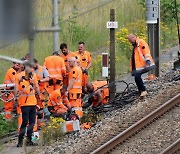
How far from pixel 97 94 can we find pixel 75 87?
3.29 feet

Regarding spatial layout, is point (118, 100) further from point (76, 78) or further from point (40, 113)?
point (40, 113)

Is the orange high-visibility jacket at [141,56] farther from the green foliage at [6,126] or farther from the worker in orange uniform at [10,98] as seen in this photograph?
the green foliage at [6,126]

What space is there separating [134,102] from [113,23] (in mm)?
2286

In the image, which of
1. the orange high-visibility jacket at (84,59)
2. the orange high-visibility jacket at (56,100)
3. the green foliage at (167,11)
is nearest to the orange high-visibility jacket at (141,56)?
the orange high-visibility jacket at (56,100)

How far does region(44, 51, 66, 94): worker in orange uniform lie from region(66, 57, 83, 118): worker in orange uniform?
36 centimetres

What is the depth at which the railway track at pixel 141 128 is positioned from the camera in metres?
9.27

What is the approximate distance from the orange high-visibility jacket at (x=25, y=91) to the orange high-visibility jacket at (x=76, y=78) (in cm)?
158

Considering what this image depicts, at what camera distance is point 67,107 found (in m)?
12.5

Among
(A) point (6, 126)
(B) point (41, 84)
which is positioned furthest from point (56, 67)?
(A) point (6, 126)

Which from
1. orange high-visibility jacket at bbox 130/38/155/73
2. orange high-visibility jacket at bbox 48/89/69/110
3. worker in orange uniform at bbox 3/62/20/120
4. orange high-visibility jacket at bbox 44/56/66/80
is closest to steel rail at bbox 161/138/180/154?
orange high-visibility jacket at bbox 130/38/155/73

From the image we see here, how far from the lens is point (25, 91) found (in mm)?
10977

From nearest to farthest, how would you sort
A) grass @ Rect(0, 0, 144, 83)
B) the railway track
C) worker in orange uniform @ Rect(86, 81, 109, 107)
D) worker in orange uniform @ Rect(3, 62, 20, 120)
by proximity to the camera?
the railway track < worker in orange uniform @ Rect(3, 62, 20, 120) < worker in orange uniform @ Rect(86, 81, 109, 107) < grass @ Rect(0, 0, 144, 83)

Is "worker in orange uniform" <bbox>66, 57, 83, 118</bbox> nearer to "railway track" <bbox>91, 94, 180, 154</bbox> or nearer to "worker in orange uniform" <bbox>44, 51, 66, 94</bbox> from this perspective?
"worker in orange uniform" <bbox>44, 51, 66, 94</bbox>

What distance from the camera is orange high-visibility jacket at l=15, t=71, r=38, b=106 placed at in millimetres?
10930
